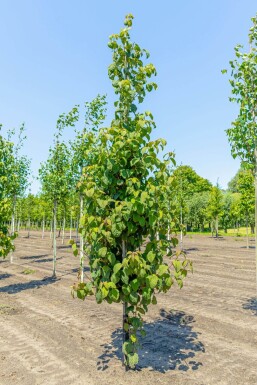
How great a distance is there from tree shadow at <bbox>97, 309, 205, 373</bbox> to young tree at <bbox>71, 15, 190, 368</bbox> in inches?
35.5

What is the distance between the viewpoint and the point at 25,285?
52.3 ft

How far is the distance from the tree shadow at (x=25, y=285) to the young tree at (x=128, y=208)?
32.6 feet

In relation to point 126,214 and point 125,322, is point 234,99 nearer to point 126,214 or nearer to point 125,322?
point 126,214

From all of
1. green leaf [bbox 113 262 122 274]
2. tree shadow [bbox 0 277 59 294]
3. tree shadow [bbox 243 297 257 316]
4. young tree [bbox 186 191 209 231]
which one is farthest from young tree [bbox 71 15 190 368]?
young tree [bbox 186 191 209 231]

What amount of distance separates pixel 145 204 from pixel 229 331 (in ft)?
20.0

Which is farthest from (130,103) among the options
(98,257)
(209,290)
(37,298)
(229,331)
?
(209,290)

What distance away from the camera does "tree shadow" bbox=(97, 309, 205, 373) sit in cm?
707

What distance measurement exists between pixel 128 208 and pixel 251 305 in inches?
356

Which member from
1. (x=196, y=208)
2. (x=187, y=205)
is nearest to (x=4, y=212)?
(x=187, y=205)

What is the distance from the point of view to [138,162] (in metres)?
6.21

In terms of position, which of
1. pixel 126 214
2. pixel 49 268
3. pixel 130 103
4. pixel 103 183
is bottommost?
pixel 49 268

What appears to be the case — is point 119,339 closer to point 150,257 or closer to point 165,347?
point 165,347

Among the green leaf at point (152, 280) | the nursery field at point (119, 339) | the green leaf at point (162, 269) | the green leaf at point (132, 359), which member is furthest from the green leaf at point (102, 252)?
the nursery field at point (119, 339)

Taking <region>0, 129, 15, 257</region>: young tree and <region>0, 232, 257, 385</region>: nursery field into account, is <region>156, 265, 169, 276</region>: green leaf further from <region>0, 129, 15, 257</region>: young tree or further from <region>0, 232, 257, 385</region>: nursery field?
<region>0, 129, 15, 257</region>: young tree
